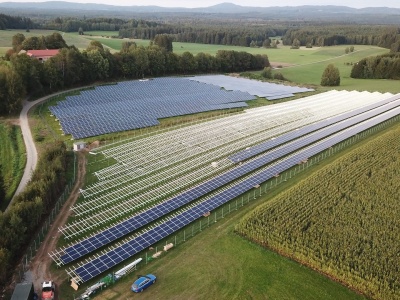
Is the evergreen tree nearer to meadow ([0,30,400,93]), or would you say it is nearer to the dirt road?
meadow ([0,30,400,93])

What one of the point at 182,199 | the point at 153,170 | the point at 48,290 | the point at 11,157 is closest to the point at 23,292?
the point at 48,290

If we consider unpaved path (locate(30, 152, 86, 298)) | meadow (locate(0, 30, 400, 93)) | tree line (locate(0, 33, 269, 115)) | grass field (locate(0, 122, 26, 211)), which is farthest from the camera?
meadow (locate(0, 30, 400, 93))

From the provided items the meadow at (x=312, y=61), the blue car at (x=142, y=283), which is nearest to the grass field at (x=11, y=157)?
the blue car at (x=142, y=283)

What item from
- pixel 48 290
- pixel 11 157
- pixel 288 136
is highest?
pixel 288 136

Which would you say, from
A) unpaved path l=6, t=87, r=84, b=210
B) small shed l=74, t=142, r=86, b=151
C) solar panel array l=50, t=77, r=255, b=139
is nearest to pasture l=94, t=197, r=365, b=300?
unpaved path l=6, t=87, r=84, b=210

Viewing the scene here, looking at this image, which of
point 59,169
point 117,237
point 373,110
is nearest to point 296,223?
→ point 117,237

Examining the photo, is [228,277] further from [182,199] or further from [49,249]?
[49,249]
